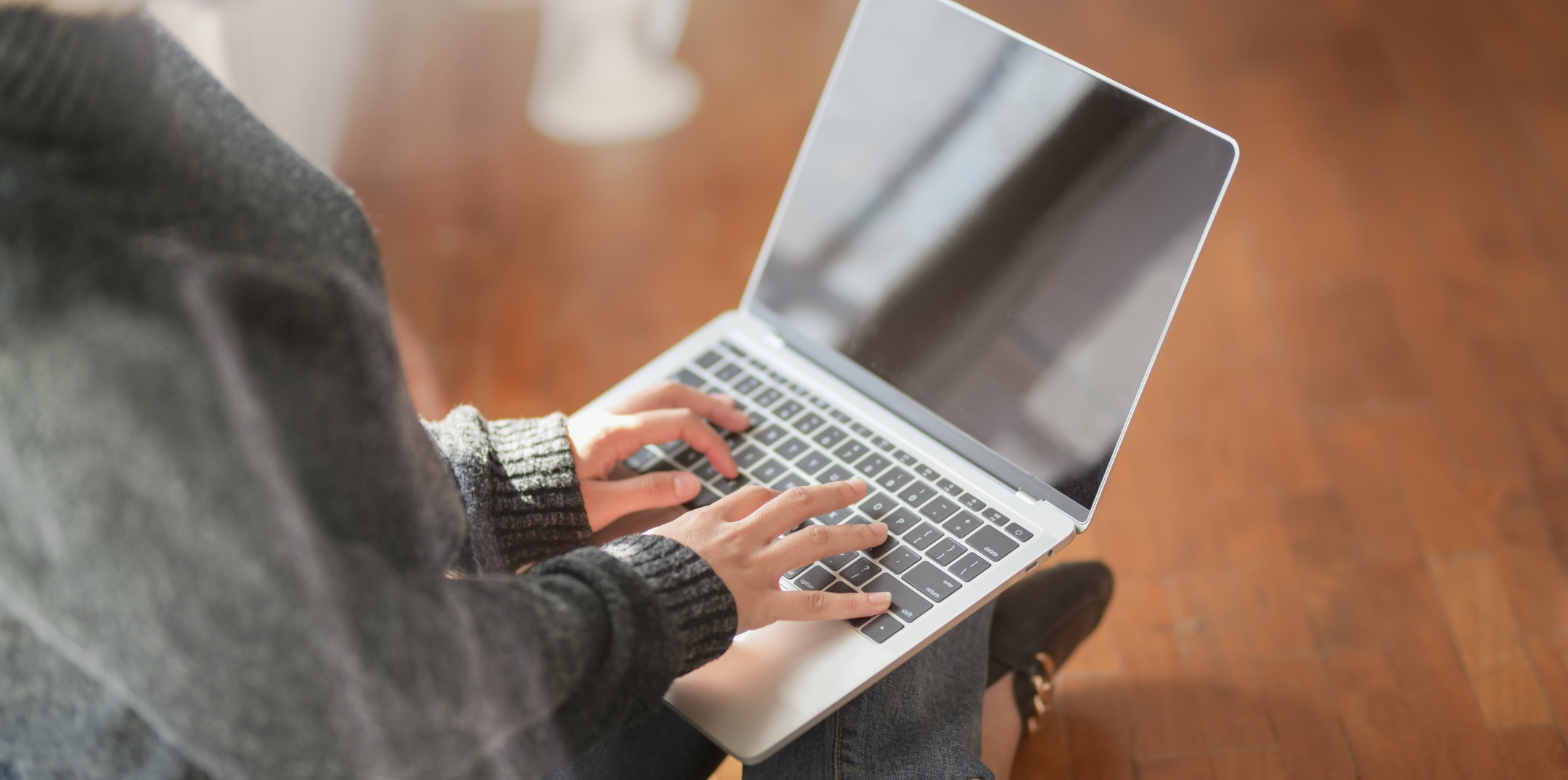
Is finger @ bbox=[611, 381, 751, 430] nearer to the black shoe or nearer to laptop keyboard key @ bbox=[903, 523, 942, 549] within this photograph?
laptop keyboard key @ bbox=[903, 523, 942, 549]

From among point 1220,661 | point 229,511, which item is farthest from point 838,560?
point 1220,661

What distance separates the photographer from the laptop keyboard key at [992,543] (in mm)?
854

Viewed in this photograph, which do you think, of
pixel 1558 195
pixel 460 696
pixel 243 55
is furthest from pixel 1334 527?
pixel 243 55

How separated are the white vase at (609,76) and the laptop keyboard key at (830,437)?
124 centimetres

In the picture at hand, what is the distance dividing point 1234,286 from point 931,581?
105 cm

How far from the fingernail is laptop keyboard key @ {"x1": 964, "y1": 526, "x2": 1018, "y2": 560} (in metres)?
0.22

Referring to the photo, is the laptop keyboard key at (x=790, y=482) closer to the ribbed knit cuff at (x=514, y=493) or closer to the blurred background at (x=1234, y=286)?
the ribbed knit cuff at (x=514, y=493)

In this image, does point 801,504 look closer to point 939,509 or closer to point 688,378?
point 939,509

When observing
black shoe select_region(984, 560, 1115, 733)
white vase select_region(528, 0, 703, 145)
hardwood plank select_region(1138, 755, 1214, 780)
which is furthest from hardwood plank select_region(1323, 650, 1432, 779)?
white vase select_region(528, 0, 703, 145)

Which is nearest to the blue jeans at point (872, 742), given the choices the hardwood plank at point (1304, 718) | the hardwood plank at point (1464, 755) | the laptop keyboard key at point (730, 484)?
the laptop keyboard key at point (730, 484)

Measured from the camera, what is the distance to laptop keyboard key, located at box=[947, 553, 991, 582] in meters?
0.84

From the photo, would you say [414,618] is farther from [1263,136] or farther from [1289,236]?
[1263,136]

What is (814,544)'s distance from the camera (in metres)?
0.80

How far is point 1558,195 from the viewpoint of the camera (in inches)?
68.9
